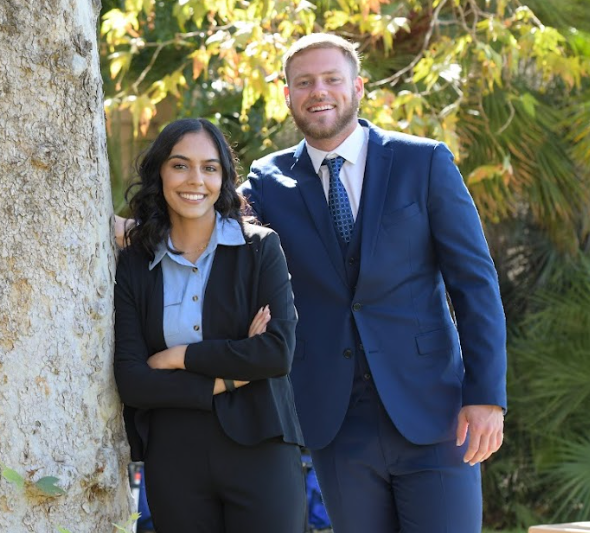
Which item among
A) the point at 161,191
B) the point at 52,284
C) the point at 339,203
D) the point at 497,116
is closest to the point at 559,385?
the point at 497,116

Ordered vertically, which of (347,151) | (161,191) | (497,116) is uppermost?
(497,116)

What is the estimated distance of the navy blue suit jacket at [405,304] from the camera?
347 centimetres

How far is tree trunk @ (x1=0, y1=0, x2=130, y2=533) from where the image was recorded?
2.84 m

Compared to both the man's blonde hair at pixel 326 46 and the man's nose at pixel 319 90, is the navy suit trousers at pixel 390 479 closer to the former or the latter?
the man's nose at pixel 319 90

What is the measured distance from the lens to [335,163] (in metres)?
3.68

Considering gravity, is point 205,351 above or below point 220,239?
below

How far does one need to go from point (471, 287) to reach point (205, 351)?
3.11 feet

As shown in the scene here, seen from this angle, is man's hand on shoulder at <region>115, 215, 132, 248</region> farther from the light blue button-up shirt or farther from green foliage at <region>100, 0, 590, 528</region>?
green foliage at <region>100, 0, 590, 528</region>

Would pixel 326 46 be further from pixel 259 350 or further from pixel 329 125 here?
pixel 259 350

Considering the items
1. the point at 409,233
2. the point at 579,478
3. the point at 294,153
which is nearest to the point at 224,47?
the point at 294,153

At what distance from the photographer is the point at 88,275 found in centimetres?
297

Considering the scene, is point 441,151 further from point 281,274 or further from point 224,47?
point 224,47

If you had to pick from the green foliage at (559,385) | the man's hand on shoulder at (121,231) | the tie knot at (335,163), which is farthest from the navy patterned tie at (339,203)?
the green foliage at (559,385)

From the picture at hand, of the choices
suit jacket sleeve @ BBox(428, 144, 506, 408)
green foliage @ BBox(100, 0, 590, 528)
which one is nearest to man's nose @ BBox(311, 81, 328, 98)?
suit jacket sleeve @ BBox(428, 144, 506, 408)
